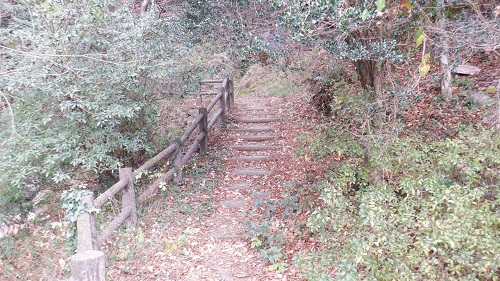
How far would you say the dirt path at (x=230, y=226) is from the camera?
422cm

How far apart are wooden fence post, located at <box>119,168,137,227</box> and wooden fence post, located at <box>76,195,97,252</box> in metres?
1.02

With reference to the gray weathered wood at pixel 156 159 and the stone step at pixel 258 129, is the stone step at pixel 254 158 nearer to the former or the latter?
the stone step at pixel 258 129

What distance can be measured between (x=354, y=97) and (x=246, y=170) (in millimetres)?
2908

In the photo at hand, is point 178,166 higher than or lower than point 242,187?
higher

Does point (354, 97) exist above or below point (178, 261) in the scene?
above

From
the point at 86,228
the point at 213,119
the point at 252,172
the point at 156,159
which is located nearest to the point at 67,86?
the point at 156,159

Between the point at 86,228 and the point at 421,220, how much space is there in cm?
332

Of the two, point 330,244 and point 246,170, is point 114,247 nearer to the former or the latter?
point 330,244

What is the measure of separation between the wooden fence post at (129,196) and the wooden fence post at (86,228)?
1.02 m

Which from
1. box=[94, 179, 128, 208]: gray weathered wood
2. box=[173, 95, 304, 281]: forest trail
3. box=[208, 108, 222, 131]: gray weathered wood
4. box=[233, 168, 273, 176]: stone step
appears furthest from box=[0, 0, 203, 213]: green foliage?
box=[208, 108, 222, 131]: gray weathered wood

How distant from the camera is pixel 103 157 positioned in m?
5.07

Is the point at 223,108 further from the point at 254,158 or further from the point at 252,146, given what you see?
the point at 254,158

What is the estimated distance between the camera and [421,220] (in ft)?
10.7

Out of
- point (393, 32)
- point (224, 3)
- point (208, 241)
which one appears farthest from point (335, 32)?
point (208, 241)
